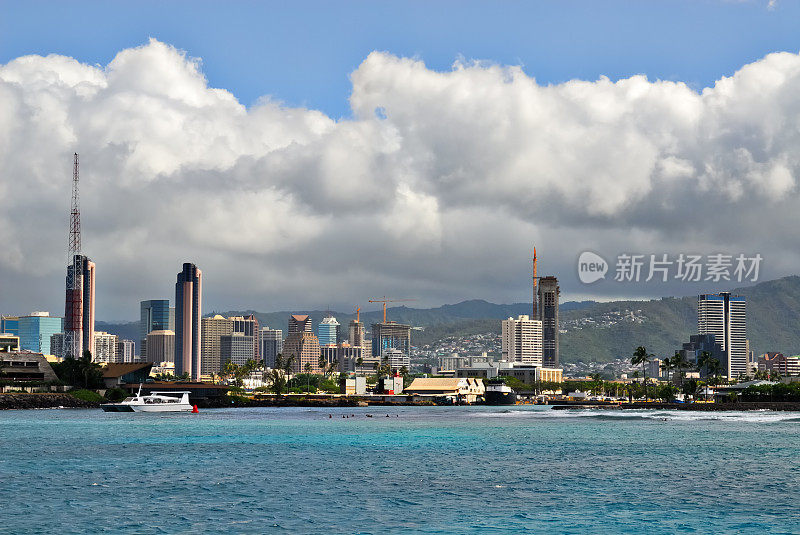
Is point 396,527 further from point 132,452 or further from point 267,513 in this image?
point 132,452

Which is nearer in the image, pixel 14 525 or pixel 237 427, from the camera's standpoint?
pixel 14 525

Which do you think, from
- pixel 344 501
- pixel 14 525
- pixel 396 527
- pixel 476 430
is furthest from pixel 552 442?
pixel 14 525

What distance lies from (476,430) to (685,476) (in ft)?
219

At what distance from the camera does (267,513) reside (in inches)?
2030

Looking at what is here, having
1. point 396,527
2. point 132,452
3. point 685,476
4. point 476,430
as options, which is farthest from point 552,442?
point 396,527

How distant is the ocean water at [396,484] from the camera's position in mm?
48656

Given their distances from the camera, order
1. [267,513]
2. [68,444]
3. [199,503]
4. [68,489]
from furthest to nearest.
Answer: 1. [68,444]
2. [68,489]
3. [199,503]
4. [267,513]

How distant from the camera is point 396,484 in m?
64.2

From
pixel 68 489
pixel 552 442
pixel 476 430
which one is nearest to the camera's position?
pixel 68 489

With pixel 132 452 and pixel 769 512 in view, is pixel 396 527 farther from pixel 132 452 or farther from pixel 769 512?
pixel 132 452

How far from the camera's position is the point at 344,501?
5625 cm

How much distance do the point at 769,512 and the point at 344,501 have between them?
923 inches

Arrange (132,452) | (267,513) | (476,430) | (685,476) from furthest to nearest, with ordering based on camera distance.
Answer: (476,430) → (132,452) → (685,476) → (267,513)

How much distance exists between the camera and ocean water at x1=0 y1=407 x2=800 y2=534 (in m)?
48.7
